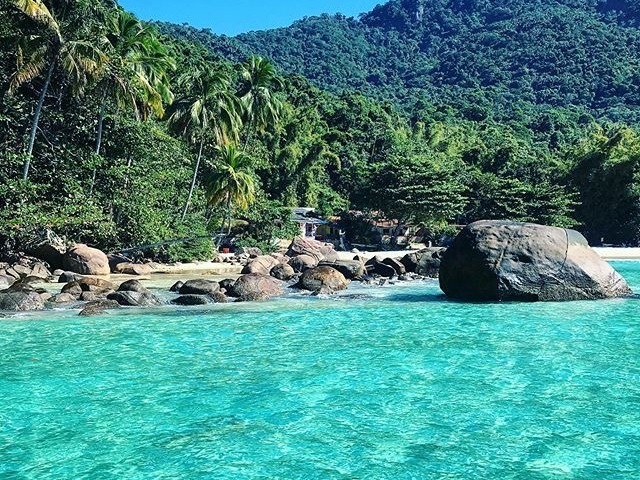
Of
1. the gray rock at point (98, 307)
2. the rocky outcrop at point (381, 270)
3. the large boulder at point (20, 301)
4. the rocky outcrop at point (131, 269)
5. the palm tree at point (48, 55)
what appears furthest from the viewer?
the rocky outcrop at point (381, 270)

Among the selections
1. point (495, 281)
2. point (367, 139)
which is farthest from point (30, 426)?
point (367, 139)

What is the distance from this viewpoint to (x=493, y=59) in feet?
520

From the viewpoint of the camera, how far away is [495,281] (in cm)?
1786

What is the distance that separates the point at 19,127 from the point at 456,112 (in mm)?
90052

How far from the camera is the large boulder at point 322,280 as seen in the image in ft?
71.6

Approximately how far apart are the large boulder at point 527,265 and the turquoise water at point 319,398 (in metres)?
2.81

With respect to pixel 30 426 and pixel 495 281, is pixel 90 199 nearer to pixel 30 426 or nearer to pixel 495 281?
pixel 495 281

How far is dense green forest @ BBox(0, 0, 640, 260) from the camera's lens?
2541 cm

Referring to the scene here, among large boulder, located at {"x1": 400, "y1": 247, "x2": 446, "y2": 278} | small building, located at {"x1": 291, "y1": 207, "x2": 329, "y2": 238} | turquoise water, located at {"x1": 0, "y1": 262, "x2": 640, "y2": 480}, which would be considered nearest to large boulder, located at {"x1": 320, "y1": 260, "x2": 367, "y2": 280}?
large boulder, located at {"x1": 400, "y1": 247, "x2": 446, "y2": 278}

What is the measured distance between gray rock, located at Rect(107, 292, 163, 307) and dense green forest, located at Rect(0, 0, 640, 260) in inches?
292

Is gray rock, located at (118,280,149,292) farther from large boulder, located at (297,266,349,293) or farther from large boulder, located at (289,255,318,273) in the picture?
large boulder, located at (289,255,318,273)

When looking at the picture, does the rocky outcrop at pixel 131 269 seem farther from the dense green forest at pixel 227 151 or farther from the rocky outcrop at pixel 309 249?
the rocky outcrop at pixel 309 249

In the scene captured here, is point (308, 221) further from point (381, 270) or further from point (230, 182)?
point (381, 270)

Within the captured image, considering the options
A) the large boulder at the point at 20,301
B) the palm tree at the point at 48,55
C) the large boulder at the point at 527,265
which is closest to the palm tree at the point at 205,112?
the palm tree at the point at 48,55
